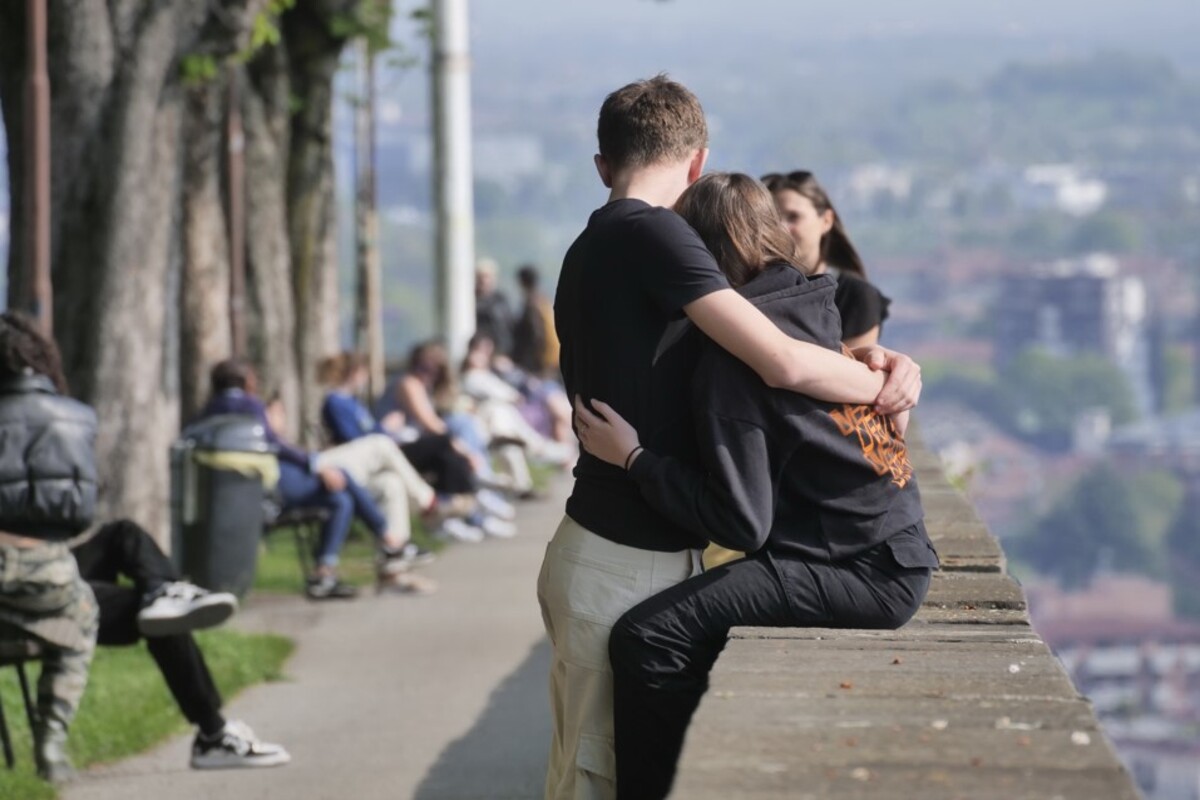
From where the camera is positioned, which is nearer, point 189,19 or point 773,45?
point 189,19

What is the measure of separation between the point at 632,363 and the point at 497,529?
13.0m

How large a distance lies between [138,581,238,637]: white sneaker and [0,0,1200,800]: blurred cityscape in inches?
1698

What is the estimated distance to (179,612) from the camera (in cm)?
817

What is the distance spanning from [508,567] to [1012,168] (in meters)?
153

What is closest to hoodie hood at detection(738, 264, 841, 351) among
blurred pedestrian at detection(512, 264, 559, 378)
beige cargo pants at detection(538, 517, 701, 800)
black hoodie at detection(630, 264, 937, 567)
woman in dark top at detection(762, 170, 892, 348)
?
black hoodie at detection(630, 264, 937, 567)

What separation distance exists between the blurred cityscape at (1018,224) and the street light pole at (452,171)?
27.8 metres

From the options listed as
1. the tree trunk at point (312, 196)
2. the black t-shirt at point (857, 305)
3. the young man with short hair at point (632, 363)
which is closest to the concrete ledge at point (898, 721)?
the young man with short hair at point (632, 363)

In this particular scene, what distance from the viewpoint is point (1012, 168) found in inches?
6501

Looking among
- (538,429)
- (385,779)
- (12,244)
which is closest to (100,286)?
(12,244)

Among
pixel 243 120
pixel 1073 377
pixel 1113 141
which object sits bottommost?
pixel 1073 377

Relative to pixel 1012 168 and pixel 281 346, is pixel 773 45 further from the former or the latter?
pixel 281 346

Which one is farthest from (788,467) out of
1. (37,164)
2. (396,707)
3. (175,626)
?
(37,164)

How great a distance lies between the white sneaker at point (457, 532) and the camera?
1752cm

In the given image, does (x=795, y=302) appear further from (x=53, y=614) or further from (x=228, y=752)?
(x=228, y=752)
